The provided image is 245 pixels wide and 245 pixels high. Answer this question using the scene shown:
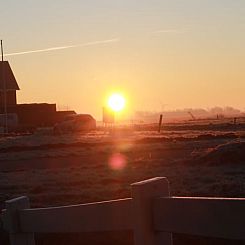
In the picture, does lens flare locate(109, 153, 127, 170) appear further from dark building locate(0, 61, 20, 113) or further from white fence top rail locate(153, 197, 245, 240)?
dark building locate(0, 61, 20, 113)

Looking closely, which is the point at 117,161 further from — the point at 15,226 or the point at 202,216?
the point at 202,216

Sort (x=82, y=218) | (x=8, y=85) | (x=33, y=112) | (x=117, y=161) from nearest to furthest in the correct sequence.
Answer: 1. (x=82, y=218)
2. (x=117, y=161)
3. (x=33, y=112)
4. (x=8, y=85)

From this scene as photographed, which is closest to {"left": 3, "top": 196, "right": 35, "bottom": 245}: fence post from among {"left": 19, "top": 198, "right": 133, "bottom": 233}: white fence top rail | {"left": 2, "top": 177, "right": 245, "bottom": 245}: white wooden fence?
{"left": 19, "top": 198, "right": 133, "bottom": 233}: white fence top rail

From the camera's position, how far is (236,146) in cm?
2384

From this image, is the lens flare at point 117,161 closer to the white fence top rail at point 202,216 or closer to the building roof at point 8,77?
the white fence top rail at point 202,216

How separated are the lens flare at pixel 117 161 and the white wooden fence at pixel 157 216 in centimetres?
1849

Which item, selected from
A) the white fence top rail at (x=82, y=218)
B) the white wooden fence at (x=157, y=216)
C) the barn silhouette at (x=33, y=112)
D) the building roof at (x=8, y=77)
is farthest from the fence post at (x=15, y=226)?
the building roof at (x=8, y=77)

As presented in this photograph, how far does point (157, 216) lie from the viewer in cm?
376

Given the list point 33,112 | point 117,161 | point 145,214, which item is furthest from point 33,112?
point 145,214

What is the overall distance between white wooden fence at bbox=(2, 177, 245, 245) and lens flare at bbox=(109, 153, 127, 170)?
18.5 metres

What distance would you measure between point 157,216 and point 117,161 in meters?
22.6

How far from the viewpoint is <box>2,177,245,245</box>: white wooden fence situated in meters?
3.35

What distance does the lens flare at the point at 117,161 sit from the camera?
23538mm

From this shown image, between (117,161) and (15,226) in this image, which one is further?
(117,161)
